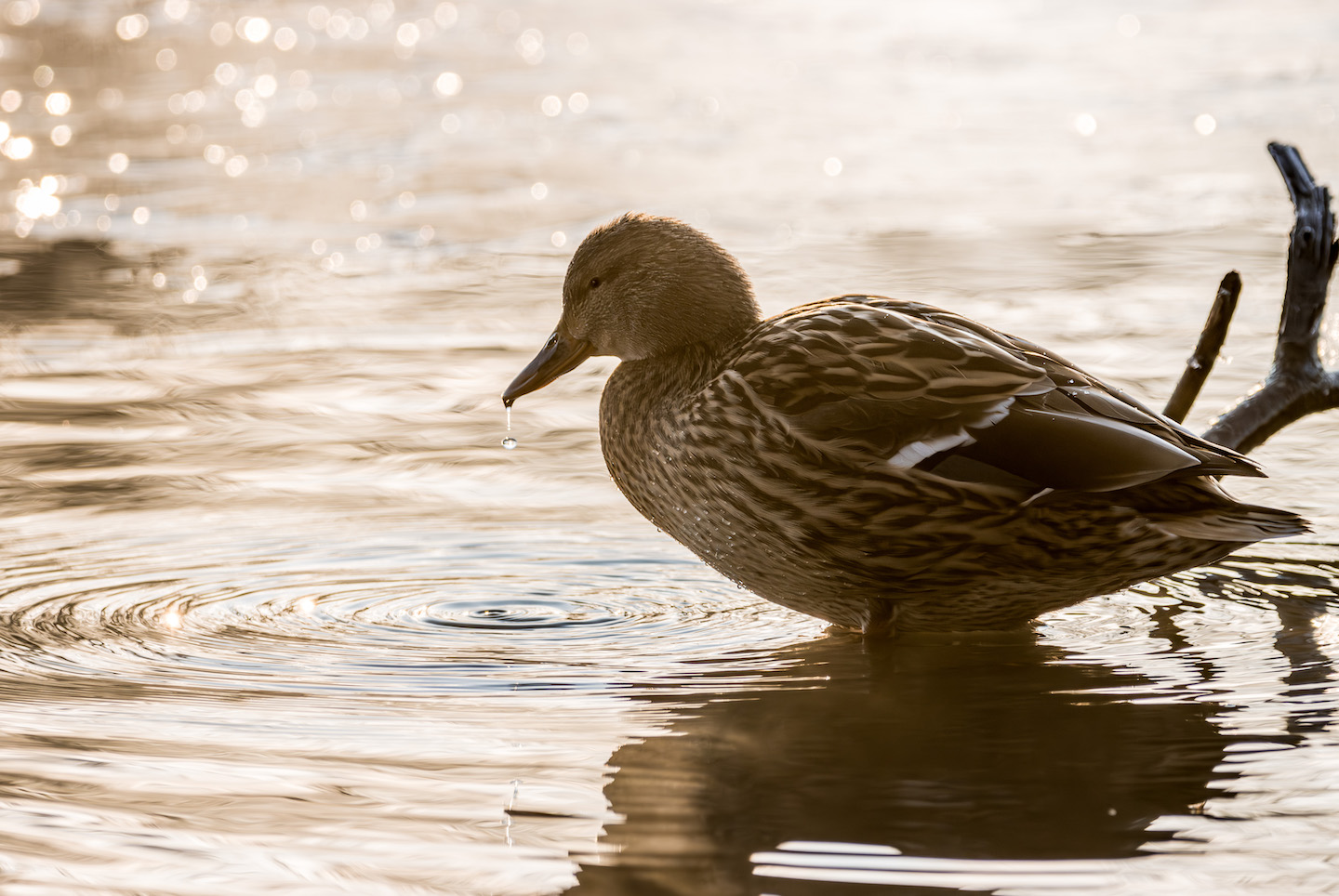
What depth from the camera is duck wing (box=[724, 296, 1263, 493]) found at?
3.83m

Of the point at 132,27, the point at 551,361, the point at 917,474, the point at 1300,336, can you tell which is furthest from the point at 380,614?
the point at 132,27

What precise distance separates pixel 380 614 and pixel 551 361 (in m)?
0.86

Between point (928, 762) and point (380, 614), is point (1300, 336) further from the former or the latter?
point (380, 614)

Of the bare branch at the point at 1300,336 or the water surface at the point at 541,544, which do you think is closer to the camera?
the water surface at the point at 541,544

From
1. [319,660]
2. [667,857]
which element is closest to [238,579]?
[319,660]

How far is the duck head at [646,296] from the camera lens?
4.53 metres

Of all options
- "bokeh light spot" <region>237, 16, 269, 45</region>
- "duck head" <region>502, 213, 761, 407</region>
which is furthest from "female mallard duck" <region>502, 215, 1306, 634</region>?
"bokeh light spot" <region>237, 16, 269, 45</region>

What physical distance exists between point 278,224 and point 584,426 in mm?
3780

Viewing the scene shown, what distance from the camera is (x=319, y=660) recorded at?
4.15m

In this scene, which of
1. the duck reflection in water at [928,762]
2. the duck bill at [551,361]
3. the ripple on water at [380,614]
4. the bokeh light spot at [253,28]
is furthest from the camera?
the bokeh light spot at [253,28]

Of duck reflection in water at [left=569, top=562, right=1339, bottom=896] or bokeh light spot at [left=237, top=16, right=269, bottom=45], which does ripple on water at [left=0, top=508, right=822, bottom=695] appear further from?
bokeh light spot at [left=237, top=16, right=269, bottom=45]

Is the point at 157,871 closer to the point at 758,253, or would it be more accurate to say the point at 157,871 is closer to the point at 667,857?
the point at 667,857

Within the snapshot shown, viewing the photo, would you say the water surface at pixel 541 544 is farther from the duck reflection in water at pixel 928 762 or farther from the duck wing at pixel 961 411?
the duck wing at pixel 961 411

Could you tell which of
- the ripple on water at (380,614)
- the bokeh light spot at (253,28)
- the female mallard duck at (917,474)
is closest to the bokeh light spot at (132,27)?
the bokeh light spot at (253,28)
